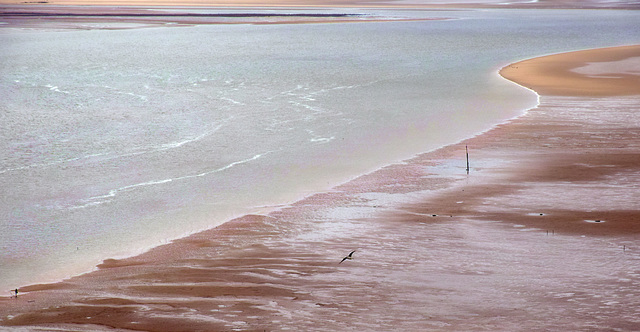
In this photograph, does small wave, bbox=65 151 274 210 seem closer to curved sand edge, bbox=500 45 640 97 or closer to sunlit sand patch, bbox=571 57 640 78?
curved sand edge, bbox=500 45 640 97

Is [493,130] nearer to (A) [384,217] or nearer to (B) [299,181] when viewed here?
(B) [299,181]

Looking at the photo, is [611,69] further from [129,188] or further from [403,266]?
[403,266]

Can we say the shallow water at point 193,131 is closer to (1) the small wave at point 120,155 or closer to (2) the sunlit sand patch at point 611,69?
(1) the small wave at point 120,155

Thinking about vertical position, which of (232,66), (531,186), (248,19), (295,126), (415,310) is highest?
(248,19)

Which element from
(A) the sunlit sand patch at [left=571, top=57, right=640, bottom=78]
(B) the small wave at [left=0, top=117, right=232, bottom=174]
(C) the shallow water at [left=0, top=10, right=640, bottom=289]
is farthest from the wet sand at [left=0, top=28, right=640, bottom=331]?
(A) the sunlit sand patch at [left=571, top=57, right=640, bottom=78]

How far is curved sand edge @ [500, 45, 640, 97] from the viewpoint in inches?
753

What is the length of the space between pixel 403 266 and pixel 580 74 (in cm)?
1793

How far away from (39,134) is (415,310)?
34.5 ft

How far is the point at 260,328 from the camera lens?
5.29 metres

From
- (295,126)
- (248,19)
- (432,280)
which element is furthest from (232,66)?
(248,19)

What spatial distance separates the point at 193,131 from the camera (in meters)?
14.5

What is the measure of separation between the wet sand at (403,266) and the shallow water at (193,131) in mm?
797

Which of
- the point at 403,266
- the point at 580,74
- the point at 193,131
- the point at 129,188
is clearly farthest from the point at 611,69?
the point at 403,266

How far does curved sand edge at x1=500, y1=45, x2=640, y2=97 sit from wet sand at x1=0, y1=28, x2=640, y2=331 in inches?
357
